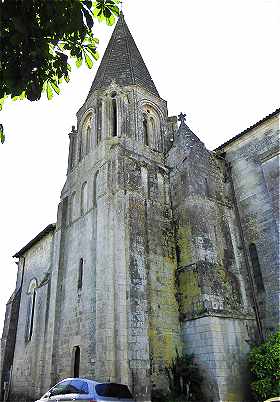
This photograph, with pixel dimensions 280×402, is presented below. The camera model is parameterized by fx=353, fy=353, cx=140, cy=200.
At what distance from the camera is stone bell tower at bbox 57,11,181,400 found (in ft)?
40.5

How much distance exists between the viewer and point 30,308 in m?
20.6

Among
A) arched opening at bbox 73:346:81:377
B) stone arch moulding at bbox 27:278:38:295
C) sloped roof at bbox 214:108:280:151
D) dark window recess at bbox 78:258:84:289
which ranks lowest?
arched opening at bbox 73:346:81:377

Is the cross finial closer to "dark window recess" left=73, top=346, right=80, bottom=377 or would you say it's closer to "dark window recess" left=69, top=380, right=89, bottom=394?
"dark window recess" left=73, top=346, right=80, bottom=377

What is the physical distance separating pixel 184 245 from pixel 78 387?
7.44 metres

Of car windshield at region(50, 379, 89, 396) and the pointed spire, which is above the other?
the pointed spire

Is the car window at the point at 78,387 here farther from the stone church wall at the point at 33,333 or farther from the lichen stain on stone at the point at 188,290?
the stone church wall at the point at 33,333

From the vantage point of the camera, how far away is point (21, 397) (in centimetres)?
1736

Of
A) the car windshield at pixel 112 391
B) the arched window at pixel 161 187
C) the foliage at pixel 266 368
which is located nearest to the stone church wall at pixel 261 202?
the foliage at pixel 266 368

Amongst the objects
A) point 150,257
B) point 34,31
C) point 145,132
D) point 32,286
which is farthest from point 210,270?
point 32,286

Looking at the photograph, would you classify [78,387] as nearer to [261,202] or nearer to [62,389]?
[62,389]

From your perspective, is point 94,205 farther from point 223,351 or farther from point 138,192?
point 223,351

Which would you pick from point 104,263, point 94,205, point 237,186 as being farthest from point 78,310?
point 237,186

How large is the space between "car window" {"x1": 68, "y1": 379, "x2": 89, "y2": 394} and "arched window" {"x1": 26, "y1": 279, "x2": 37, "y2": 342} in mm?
10707

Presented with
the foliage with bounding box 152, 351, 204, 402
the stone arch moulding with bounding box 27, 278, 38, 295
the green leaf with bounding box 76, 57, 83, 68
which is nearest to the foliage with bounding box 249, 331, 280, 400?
the foliage with bounding box 152, 351, 204, 402
